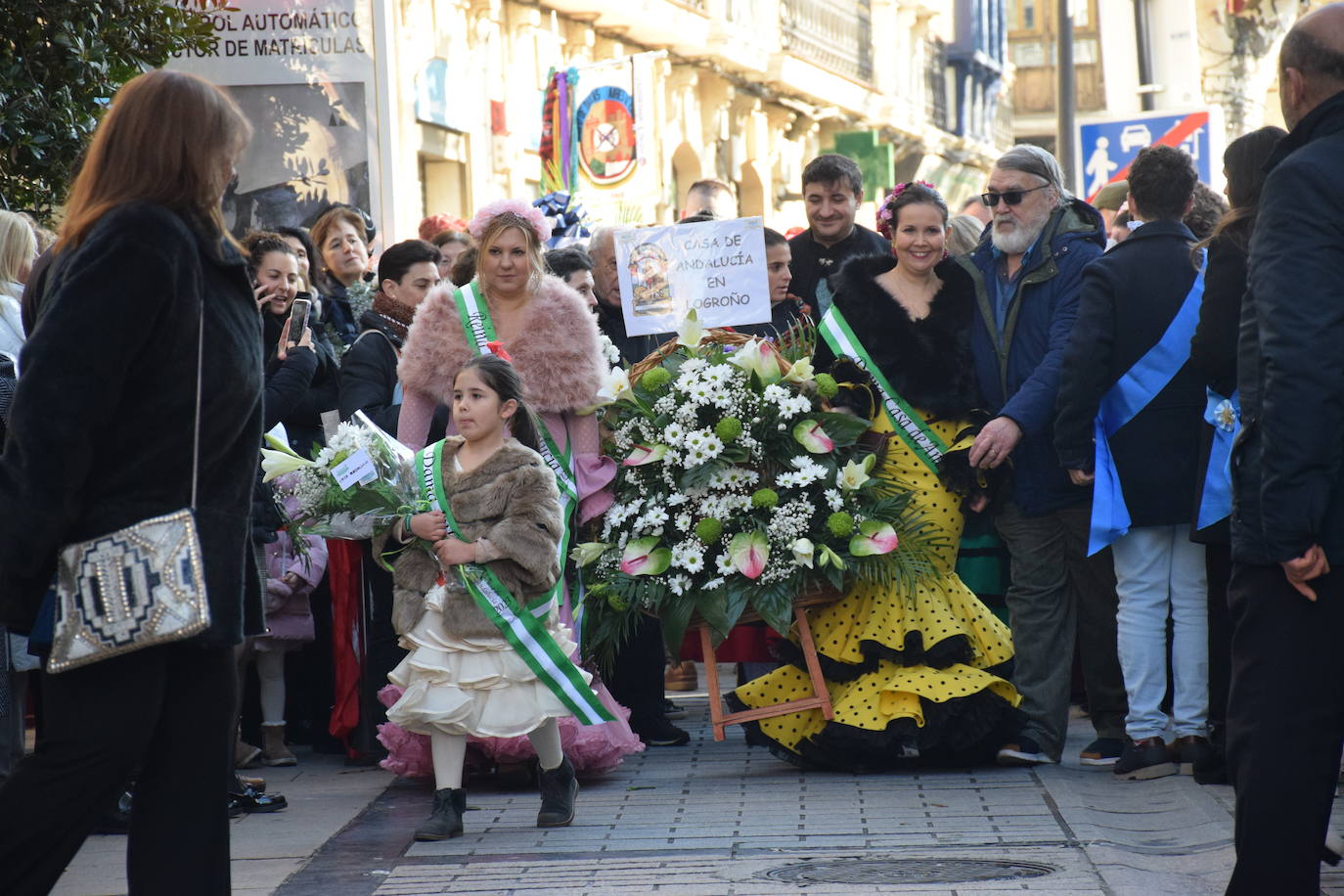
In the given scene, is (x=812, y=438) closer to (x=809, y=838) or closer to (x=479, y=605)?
(x=479, y=605)

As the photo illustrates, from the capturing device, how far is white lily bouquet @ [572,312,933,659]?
23.9 ft

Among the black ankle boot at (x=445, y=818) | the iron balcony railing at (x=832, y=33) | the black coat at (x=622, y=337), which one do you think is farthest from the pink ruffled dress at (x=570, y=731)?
the iron balcony railing at (x=832, y=33)

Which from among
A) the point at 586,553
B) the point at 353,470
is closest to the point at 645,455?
the point at 586,553

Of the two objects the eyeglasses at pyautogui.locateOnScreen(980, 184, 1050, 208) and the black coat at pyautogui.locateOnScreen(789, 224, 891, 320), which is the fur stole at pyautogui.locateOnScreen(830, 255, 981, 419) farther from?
the black coat at pyautogui.locateOnScreen(789, 224, 891, 320)

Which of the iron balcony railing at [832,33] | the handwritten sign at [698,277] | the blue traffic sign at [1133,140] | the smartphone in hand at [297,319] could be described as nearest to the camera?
the smartphone in hand at [297,319]

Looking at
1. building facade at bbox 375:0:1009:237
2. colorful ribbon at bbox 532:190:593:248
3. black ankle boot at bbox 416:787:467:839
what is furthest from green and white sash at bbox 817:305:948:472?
building facade at bbox 375:0:1009:237

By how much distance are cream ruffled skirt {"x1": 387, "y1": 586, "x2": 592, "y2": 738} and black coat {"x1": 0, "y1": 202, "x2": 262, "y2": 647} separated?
248 cm

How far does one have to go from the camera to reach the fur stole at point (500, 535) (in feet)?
21.3

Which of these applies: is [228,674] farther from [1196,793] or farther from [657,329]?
[657,329]

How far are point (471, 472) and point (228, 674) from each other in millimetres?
2614

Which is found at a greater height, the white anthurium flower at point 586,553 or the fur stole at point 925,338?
the fur stole at point 925,338

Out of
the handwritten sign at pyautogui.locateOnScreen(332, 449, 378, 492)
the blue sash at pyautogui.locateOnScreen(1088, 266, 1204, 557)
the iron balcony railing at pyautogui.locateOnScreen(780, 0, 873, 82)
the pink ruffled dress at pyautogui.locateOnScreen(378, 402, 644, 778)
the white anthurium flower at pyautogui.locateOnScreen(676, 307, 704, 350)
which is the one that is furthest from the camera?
the iron balcony railing at pyautogui.locateOnScreen(780, 0, 873, 82)

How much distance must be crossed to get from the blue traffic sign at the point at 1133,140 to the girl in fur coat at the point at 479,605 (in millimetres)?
9847

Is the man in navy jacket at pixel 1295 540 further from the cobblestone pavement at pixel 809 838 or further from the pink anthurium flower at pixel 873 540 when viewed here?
the pink anthurium flower at pixel 873 540
